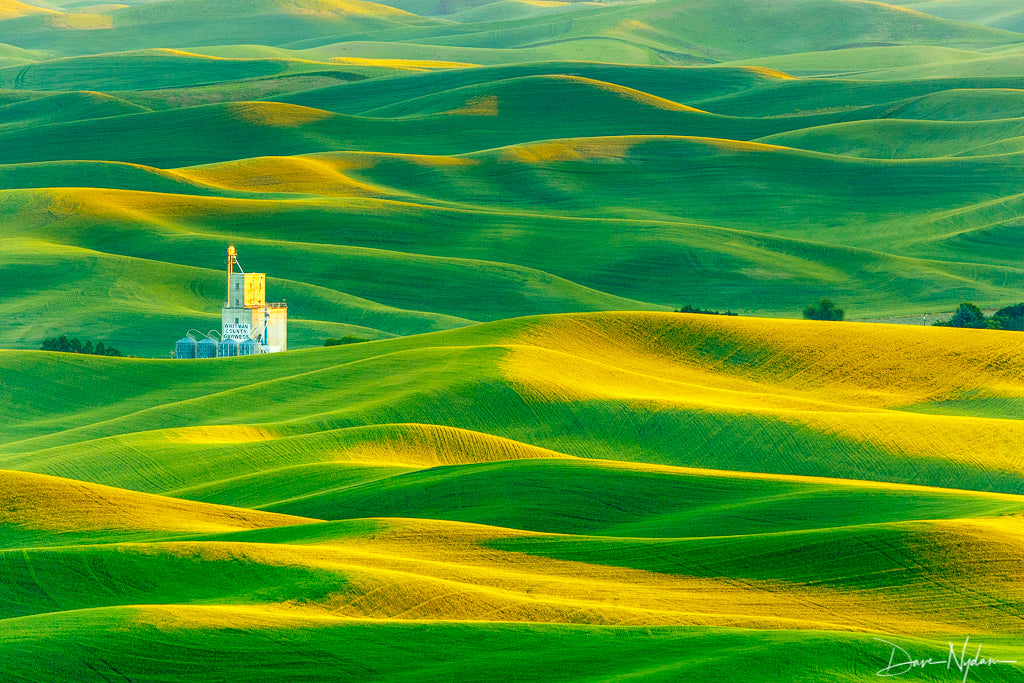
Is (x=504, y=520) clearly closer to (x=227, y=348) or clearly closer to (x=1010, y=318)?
(x=227, y=348)

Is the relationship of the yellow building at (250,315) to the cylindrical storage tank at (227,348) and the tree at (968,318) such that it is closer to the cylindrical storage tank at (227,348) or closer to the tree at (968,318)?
the cylindrical storage tank at (227,348)

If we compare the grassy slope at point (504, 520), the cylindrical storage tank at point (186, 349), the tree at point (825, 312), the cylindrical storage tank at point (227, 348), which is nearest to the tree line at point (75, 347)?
the cylindrical storage tank at point (186, 349)

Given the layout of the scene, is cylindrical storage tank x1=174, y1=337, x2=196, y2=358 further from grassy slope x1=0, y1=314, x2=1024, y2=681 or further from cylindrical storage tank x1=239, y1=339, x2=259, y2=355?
grassy slope x1=0, y1=314, x2=1024, y2=681

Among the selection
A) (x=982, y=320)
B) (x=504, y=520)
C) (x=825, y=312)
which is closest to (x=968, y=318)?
(x=982, y=320)

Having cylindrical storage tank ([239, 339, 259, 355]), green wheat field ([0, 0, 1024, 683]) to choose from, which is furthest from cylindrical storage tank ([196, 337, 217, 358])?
green wheat field ([0, 0, 1024, 683])

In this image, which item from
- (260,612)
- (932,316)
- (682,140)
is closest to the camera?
(260,612)

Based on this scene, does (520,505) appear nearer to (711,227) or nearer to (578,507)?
(578,507)

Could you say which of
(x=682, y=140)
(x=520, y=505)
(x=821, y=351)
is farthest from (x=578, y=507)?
(x=682, y=140)

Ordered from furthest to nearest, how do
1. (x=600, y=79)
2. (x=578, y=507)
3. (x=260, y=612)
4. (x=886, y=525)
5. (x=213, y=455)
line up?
(x=600, y=79), (x=213, y=455), (x=578, y=507), (x=886, y=525), (x=260, y=612)
